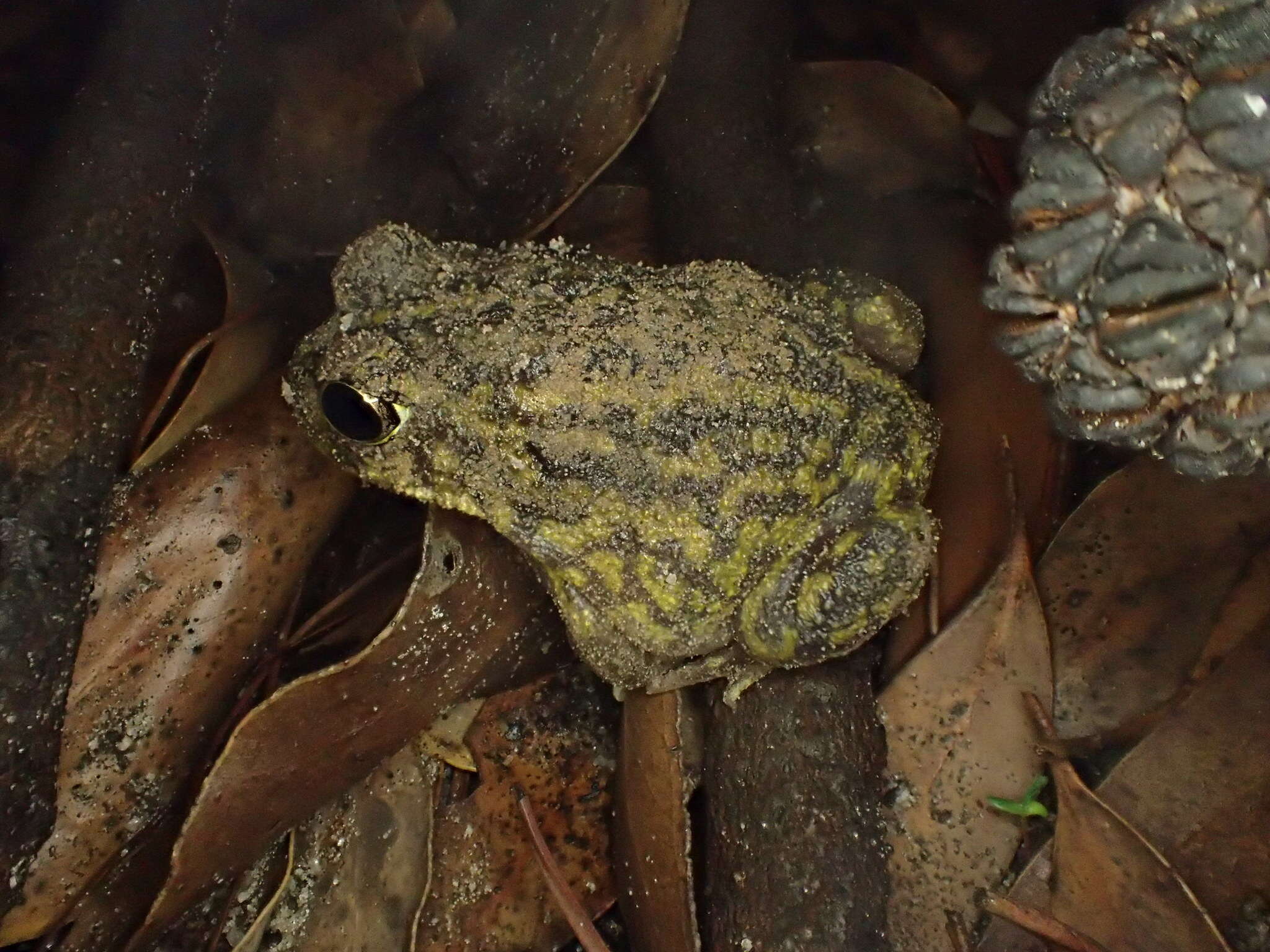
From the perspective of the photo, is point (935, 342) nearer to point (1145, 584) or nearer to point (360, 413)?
point (1145, 584)

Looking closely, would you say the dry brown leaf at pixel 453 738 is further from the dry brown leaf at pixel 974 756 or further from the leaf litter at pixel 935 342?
the dry brown leaf at pixel 974 756

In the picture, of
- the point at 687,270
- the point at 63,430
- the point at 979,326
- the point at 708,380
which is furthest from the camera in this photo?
the point at 979,326

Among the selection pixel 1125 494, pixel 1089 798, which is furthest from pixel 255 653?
pixel 1125 494

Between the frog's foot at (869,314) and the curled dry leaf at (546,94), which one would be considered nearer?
the frog's foot at (869,314)

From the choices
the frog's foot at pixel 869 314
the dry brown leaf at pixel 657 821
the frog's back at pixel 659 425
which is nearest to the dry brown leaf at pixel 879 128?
the frog's foot at pixel 869 314

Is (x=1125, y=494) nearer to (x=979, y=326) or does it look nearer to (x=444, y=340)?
(x=979, y=326)

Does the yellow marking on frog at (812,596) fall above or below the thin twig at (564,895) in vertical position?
above

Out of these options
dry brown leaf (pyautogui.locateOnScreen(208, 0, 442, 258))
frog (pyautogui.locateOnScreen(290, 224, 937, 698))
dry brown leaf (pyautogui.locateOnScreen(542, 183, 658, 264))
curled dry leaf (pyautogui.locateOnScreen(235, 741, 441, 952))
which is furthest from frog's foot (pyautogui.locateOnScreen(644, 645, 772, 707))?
dry brown leaf (pyautogui.locateOnScreen(208, 0, 442, 258))
